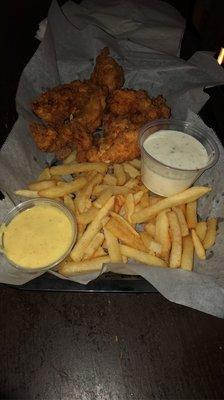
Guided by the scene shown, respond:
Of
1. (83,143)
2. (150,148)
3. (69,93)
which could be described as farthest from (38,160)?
(150,148)

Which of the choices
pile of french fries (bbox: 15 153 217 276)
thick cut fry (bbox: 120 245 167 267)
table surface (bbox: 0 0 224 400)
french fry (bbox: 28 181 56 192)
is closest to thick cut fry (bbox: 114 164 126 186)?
pile of french fries (bbox: 15 153 217 276)

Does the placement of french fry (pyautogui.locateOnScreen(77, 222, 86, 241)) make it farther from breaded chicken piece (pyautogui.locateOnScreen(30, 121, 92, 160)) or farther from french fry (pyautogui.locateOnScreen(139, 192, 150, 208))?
breaded chicken piece (pyautogui.locateOnScreen(30, 121, 92, 160))

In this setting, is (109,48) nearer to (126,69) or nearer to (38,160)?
(126,69)

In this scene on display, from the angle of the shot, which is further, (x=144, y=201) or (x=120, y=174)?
(x=120, y=174)

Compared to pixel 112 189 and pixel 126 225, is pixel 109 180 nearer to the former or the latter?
pixel 112 189

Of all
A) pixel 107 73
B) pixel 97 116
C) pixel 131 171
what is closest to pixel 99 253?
pixel 131 171

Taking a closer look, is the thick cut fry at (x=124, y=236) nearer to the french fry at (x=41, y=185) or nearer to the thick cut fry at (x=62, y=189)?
the thick cut fry at (x=62, y=189)
